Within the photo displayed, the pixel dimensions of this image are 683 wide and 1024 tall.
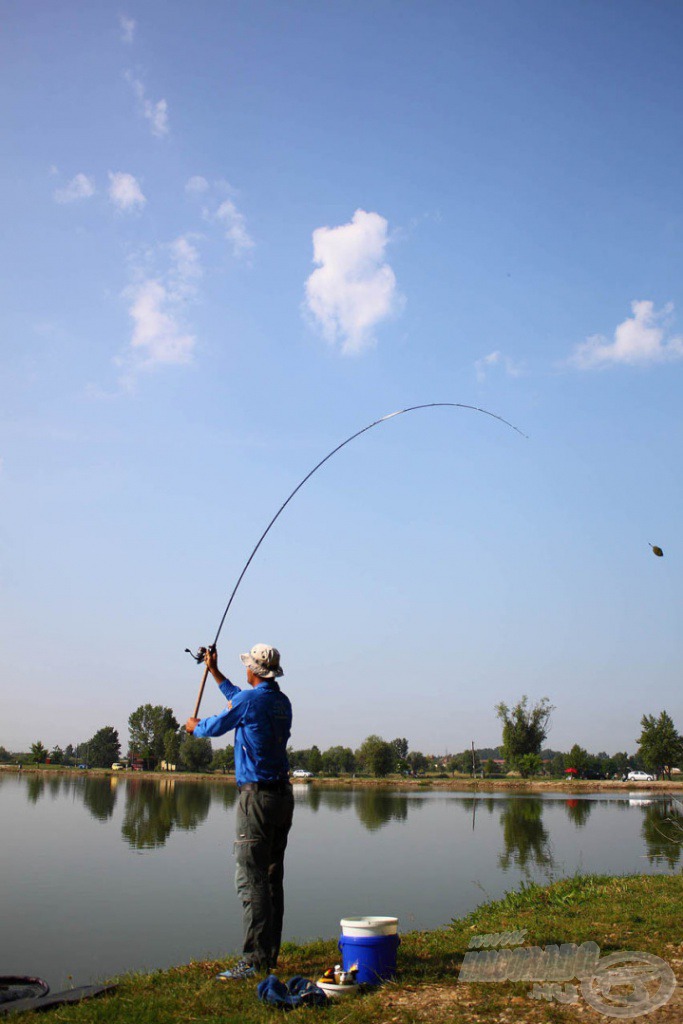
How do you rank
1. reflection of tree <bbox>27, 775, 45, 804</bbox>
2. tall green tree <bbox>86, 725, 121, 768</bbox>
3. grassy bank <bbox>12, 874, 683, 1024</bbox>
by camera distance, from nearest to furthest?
grassy bank <bbox>12, 874, 683, 1024</bbox>, reflection of tree <bbox>27, 775, 45, 804</bbox>, tall green tree <bbox>86, 725, 121, 768</bbox>

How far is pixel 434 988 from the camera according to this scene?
4938 millimetres

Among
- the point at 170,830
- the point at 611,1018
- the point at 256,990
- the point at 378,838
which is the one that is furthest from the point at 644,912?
the point at 170,830

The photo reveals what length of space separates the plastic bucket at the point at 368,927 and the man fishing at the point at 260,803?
0.50 m

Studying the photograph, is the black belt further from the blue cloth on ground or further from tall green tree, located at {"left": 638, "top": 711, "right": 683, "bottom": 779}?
tall green tree, located at {"left": 638, "top": 711, "right": 683, "bottom": 779}

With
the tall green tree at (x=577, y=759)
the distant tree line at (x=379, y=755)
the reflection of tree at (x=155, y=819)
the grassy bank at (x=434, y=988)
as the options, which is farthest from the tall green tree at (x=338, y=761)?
the grassy bank at (x=434, y=988)

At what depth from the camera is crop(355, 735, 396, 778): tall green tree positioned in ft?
317

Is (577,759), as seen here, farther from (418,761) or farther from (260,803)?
(260,803)

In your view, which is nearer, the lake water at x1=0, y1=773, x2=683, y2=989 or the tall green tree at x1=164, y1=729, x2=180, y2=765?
the lake water at x1=0, y1=773, x2=683, y2=989

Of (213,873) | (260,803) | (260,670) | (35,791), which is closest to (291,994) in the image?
(260,803)

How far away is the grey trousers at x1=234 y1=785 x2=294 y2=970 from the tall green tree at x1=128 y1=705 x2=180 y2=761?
113848 millimetres

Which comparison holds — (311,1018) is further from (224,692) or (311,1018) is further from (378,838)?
(378,838)

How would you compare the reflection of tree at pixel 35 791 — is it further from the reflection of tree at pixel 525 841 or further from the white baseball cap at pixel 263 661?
the white baseball cap at pixel 263 661

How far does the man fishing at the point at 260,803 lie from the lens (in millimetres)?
5438

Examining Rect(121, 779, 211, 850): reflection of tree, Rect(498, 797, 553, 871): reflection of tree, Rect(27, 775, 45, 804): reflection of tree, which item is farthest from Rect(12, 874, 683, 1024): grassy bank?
Rect(27, 775, 45, 804): reflection of tree
